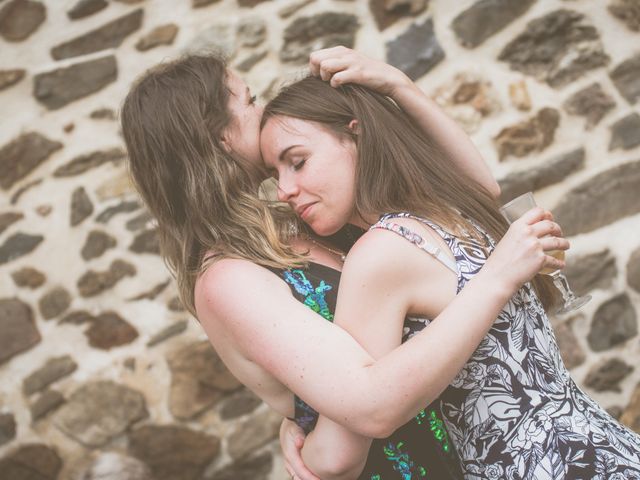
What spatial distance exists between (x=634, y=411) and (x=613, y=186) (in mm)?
999

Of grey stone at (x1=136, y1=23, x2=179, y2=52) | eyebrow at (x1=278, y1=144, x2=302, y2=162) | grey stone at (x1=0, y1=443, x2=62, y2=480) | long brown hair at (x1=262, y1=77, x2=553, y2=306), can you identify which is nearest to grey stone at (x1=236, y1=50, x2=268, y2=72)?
grey stone at (x1=136, y1=23, x2=179, y2=52)

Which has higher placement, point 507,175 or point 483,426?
point 483,426

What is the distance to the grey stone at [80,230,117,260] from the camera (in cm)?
284

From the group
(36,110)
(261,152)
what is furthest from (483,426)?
(36,110)

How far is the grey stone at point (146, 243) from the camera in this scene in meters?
2.87

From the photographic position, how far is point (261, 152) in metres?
1.72

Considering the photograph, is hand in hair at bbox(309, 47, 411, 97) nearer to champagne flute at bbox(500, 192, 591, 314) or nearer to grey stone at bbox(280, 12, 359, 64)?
champagne flute at bbox(500, 192, 591, 314)

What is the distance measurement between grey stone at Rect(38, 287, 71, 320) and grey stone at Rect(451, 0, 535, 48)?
2034 millimetres

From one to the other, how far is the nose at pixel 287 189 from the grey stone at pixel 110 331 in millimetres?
1471

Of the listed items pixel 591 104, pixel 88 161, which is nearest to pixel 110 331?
pixel 88 161

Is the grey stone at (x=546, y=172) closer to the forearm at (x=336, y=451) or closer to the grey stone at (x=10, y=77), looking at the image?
the forearm at (x=336, y=451)

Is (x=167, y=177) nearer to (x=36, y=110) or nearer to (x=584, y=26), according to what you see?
(x=36, y=110)

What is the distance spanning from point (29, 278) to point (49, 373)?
41 centimetres

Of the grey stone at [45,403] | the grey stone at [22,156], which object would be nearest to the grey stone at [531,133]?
the grey stone at [22,156]
